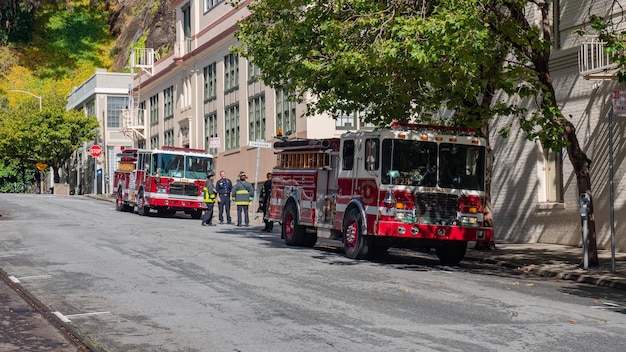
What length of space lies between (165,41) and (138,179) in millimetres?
37486

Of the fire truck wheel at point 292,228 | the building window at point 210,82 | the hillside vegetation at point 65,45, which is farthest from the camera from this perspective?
the hillside vegetation at point 65,45

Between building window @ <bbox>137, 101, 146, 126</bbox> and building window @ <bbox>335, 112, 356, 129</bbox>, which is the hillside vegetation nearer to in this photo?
building window @ <bbox>137, 101, 146, 126</bbox>

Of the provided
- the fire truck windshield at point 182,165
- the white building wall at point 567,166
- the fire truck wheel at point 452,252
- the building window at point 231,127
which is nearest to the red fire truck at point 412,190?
the fire truck wheel at point 452,252

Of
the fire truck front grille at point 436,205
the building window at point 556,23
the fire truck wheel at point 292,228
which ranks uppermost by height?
the building window at point 556,23

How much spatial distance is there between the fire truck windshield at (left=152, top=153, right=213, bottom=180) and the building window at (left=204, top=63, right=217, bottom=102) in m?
15.8

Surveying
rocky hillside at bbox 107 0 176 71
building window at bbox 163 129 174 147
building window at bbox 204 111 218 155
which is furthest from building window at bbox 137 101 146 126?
building window at bbox 204 111 218 155

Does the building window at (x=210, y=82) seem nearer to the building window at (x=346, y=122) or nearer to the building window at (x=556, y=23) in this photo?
the building window at (x=346, y=122)

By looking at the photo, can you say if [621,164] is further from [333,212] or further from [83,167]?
[83,167]

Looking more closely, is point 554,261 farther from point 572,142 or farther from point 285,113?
point 285,113

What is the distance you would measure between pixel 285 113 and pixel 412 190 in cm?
2404

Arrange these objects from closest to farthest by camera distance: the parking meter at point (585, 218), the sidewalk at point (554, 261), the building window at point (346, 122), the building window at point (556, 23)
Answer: the sidewalk at point (554, 261) < the parking meter at point (585, 218) < the building window at point (556, 23) < the building window at point (346, 122)

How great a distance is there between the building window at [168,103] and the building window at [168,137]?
3.12ft

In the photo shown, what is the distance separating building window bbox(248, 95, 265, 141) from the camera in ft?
148

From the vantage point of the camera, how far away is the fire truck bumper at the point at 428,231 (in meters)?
18.6
